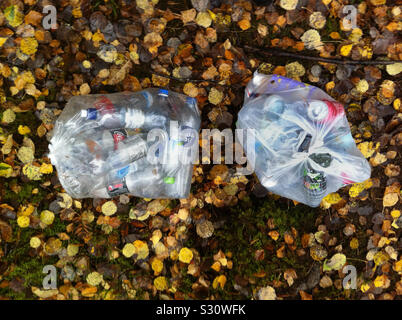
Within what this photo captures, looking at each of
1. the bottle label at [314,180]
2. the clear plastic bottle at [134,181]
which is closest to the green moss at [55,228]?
the clear plastic bottle at [134,181]

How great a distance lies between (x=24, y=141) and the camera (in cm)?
156

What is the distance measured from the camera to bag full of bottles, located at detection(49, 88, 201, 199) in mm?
1280

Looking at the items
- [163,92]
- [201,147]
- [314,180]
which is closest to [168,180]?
[201,147]

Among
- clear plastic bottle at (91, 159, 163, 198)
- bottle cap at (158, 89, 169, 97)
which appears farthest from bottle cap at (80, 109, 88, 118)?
bottle cap at (158, 89, 169, 97)

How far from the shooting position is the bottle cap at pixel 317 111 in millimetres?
1344

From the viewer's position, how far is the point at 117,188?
1.39 meters

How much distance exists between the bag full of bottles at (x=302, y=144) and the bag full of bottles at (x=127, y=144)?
30cm

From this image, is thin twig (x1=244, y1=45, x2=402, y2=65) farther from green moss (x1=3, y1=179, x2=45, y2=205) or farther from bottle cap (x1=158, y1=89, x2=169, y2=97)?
green moss (x1=3, y1=179, x2=45, y2=205)

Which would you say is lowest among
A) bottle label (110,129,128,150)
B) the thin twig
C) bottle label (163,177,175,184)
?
bottle label (163,177,175,184)

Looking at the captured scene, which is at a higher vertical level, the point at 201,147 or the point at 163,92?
the point at 163,92

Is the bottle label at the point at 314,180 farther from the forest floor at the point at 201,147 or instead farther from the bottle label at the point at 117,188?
the bottle label at the point at 117,188

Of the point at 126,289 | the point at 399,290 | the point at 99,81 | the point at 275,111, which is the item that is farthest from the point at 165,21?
the point at 399,290

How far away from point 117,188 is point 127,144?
202 millimetres

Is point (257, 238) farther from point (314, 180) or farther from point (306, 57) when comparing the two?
point (306, 57)
